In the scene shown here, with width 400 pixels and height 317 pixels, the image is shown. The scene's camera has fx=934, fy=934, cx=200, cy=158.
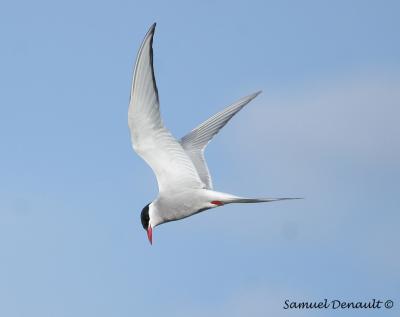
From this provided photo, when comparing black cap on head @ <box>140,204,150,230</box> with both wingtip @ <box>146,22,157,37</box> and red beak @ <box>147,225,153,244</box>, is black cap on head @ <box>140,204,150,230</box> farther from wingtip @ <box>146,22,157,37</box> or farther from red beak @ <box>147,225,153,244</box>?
wingtip @ <box>146,22,157,37</box>

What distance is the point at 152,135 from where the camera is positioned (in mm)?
10414

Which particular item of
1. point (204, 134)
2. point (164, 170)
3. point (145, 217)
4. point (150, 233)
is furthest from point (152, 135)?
point (204, 134)

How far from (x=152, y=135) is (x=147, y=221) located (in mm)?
1241

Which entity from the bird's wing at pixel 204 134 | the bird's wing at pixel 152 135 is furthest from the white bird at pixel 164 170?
the bird's wing at pixel 204 134

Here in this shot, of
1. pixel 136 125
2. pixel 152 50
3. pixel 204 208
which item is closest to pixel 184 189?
pixel 204 208

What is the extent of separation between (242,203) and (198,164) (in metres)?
1.51

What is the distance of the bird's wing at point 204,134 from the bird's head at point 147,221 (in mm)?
1071

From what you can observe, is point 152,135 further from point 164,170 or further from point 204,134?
point 204,134

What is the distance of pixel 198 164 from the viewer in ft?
39.4

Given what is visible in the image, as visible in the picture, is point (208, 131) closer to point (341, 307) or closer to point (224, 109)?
point (224, 109)

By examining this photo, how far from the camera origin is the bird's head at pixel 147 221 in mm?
11076

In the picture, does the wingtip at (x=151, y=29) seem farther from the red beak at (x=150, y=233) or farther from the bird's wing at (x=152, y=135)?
the red beak at (x=150, y=233)

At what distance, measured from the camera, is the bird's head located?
436 inches

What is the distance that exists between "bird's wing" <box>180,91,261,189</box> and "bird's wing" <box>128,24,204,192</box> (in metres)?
1.04
